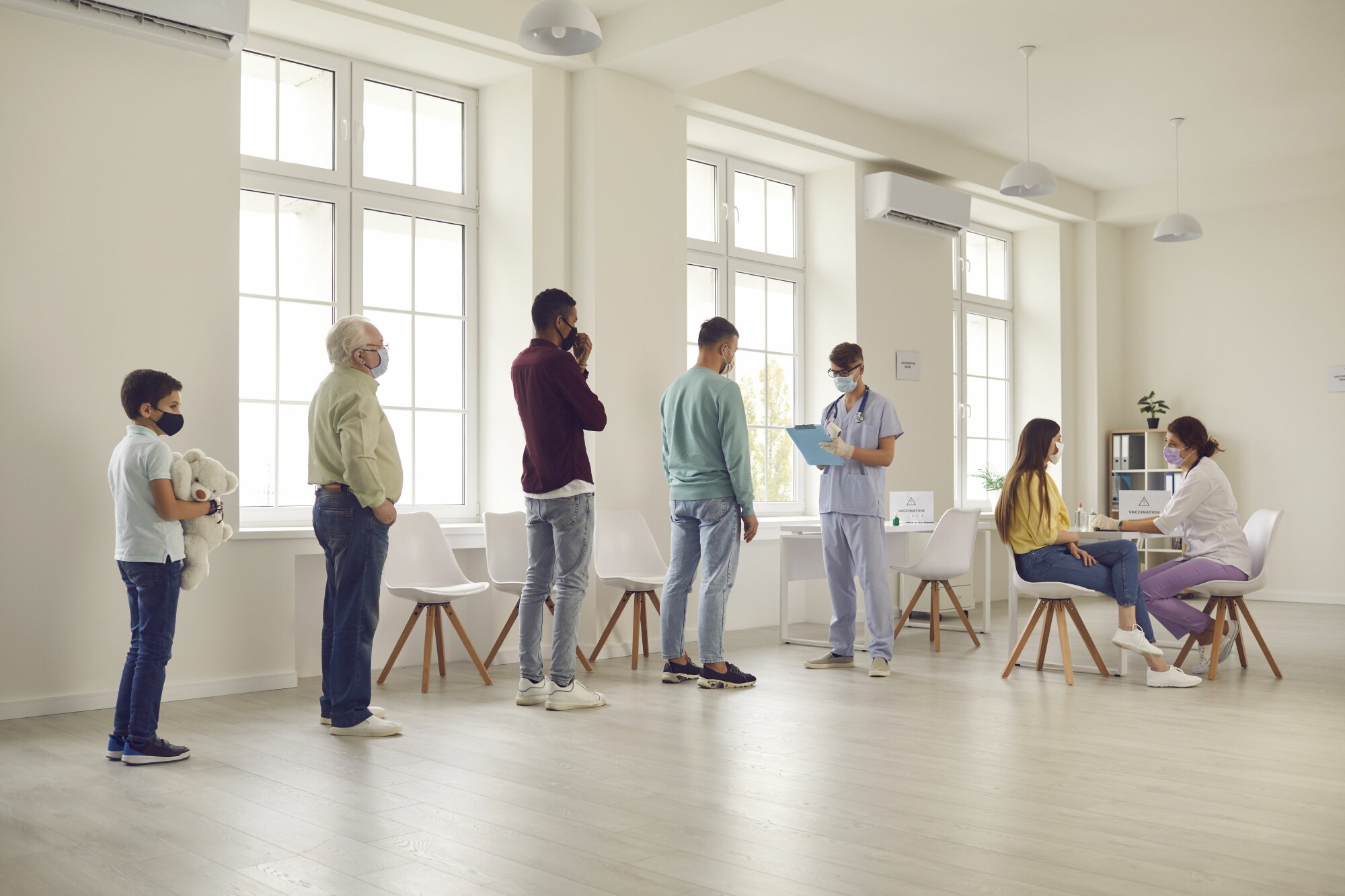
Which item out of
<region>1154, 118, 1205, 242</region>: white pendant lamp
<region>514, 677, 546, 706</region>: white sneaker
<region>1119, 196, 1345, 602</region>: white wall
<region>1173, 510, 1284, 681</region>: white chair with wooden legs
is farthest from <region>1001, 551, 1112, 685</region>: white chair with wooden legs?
<region>1119, 196, 1345, 602</region>: white wall

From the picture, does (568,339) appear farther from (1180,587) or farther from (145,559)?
(1180,587)

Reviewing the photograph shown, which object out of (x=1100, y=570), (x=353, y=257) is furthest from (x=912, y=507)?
(x=353, y=257)

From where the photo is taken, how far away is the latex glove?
18.0ft

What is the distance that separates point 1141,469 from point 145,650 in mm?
8736

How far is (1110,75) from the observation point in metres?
7.29

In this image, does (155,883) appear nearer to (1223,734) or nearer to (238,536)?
(238,536)

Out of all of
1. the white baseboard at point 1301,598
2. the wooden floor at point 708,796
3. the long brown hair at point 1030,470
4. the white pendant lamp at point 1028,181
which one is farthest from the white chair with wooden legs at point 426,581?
the white baseboard at point 1301,598

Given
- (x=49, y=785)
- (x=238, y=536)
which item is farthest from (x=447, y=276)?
(x=49, y=785)

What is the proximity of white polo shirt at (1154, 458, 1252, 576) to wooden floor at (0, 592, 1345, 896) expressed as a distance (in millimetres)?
747

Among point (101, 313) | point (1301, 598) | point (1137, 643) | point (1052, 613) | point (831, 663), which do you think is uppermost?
point (101, 313)

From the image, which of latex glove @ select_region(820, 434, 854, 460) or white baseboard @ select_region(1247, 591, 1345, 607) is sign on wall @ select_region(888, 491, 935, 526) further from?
white baseboard @ select_region(1247, 591, 1345, 607)

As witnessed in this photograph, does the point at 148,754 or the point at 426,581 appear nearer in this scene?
the point at 148,754

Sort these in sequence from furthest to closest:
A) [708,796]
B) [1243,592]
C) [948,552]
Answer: [948,552]
[1243,592]
[708,796]

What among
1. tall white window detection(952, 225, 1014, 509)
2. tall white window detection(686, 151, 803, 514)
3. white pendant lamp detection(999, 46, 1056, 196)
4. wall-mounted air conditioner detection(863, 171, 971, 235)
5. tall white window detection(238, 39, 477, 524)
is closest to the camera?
tall white window detection(238, 39, 477, 524)
